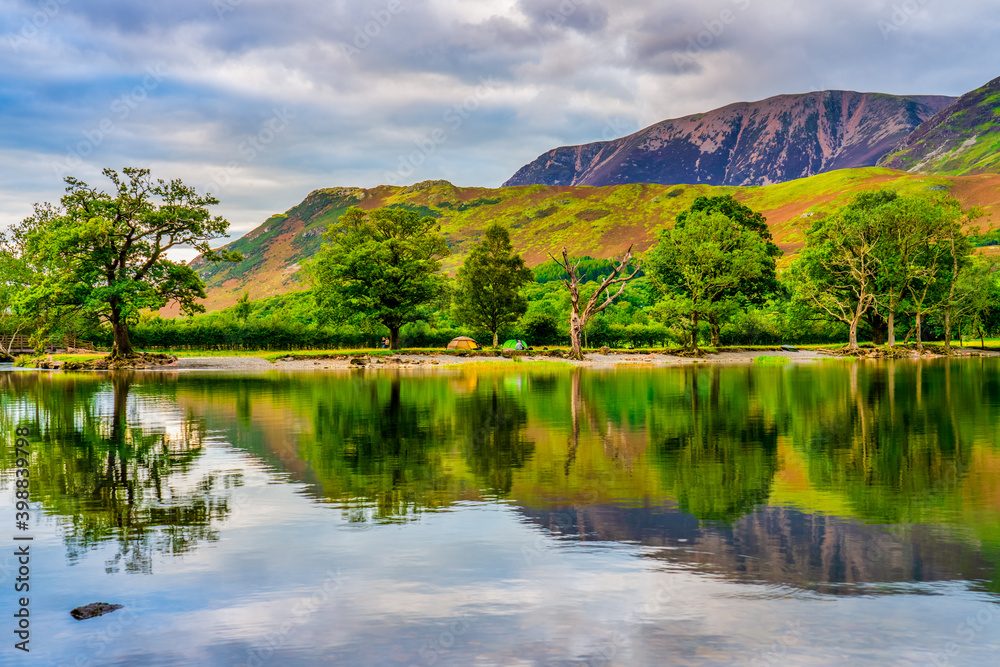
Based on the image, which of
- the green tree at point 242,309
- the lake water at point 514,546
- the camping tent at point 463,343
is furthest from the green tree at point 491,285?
the lake water at point 514,546

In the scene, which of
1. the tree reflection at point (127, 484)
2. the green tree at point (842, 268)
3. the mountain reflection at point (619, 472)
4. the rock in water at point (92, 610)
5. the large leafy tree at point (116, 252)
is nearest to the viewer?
the rock in water at point (92, 610)

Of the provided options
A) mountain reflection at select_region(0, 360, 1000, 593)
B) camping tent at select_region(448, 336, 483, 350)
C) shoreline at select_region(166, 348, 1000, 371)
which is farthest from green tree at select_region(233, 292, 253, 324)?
mountain reflection at select_region(0, 360, 1000, 593)

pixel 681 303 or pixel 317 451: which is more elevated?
pixel 681 303

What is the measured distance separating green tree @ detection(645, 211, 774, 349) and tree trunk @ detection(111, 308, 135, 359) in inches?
1921

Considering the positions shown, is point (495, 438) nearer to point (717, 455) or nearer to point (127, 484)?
point (717, 455)

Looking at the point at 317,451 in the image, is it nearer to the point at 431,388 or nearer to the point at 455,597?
the point at 455,597

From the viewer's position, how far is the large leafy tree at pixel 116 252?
56.5 metres

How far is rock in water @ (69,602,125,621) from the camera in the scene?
247 inches

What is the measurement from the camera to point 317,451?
1509 cm

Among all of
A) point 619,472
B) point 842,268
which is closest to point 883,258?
point 842,268

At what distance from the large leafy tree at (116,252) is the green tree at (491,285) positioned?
27617 mm

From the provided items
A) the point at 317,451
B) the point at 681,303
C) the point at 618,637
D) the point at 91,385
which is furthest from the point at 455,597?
the point at 681,303

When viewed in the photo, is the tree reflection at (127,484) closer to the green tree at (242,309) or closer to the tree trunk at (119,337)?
the tree trunk at (119,337)

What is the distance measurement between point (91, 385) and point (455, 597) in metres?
38.8
